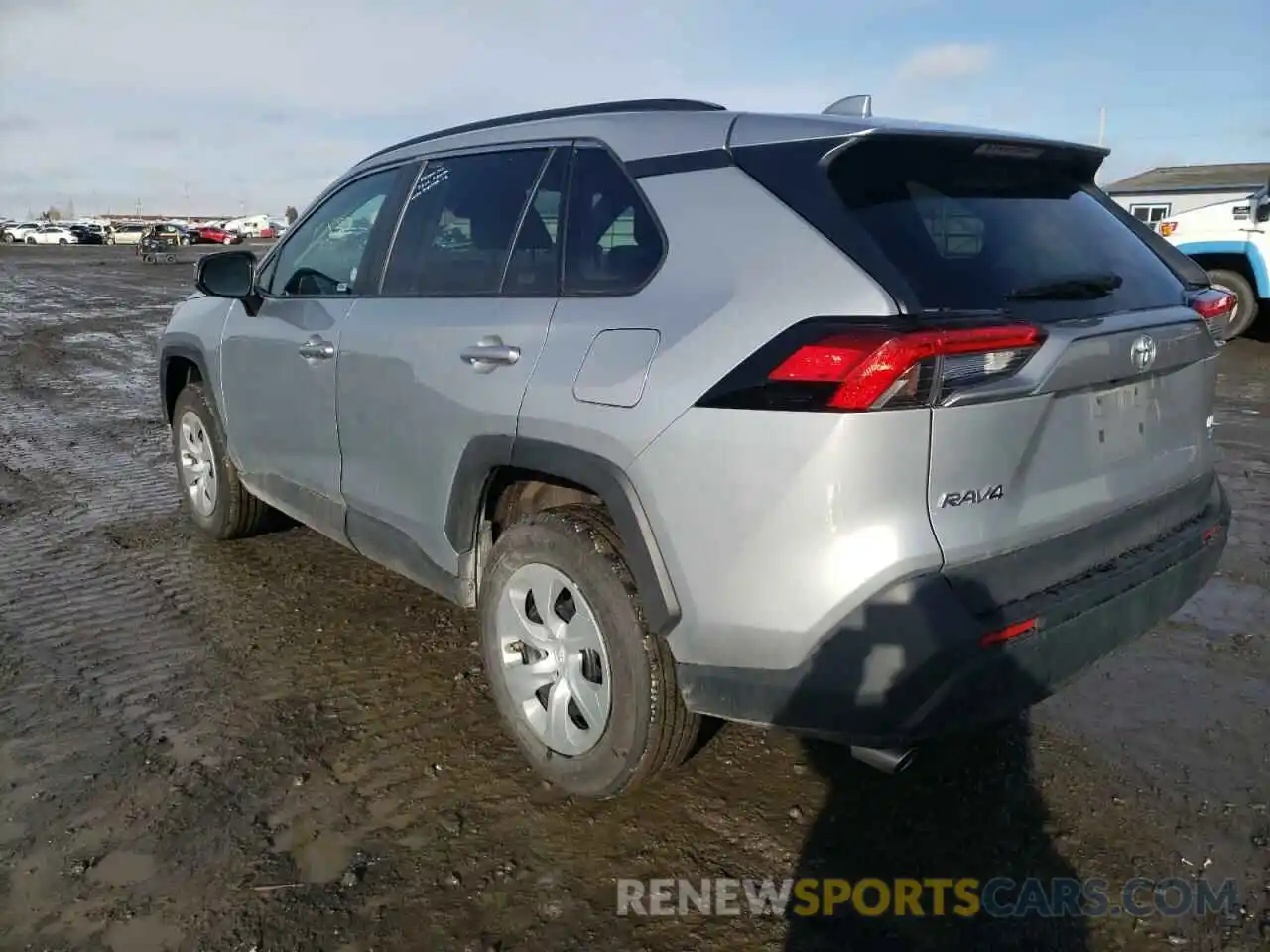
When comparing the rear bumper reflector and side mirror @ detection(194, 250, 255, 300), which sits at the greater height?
side mirror @ detection(194, 250, 255, 300)

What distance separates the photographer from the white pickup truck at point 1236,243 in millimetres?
10477

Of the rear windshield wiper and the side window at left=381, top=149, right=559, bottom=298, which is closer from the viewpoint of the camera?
the rear windshield wiper

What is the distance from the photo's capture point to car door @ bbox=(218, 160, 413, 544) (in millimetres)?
3625

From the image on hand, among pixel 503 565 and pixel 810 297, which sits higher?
pixel 810 297

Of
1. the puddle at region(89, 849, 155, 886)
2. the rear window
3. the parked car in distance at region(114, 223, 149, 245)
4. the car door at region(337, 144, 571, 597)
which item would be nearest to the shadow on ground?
the rear window

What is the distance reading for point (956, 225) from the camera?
7.66ft

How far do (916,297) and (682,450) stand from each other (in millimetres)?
606

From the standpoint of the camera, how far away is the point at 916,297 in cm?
211

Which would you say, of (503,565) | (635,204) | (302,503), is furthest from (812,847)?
(302,503)

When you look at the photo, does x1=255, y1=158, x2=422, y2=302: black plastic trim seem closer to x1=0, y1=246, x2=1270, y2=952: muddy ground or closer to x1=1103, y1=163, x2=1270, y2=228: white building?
x1=0, y1=246, x2=1270, y2=952: muddy ground

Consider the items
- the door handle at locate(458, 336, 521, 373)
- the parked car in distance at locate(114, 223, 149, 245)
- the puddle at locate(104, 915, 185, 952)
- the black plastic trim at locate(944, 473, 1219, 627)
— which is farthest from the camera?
the parked car in distance at locate(114, 223, 149, 245)

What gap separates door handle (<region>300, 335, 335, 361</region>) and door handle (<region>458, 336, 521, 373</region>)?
2.86 ft

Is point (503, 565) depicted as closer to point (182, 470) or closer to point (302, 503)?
point (302, 503)

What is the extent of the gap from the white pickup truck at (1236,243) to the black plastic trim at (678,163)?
995cm
